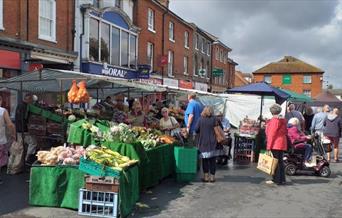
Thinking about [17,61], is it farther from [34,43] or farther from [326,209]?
[326,209]

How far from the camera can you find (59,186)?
23.9ft

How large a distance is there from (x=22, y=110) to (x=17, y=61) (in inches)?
231

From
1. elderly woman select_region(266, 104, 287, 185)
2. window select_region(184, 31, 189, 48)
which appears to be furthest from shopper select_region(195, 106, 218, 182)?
window select_region(184, 31, 189, 48)

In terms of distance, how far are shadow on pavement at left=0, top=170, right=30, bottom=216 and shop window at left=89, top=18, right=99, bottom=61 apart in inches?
490

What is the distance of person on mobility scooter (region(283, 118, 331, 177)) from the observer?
1115 centimetres

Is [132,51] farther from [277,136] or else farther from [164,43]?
[277,136]

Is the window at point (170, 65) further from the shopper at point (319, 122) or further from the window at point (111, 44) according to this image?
the shopper at point (319, 122)

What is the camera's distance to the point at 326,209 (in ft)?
25.6

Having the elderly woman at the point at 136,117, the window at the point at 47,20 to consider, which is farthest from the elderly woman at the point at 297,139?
the window at the point at 47,20

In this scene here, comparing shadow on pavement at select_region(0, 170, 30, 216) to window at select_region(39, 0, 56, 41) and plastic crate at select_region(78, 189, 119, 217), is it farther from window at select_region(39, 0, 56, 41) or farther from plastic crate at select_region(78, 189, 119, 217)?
window at select_region(39, 0, 56, 41)

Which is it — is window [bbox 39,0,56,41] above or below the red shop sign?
above

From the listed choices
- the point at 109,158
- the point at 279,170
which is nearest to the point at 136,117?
the point at 279,170

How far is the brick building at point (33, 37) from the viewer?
1573 cm

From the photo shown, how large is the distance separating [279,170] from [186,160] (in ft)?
7.02
